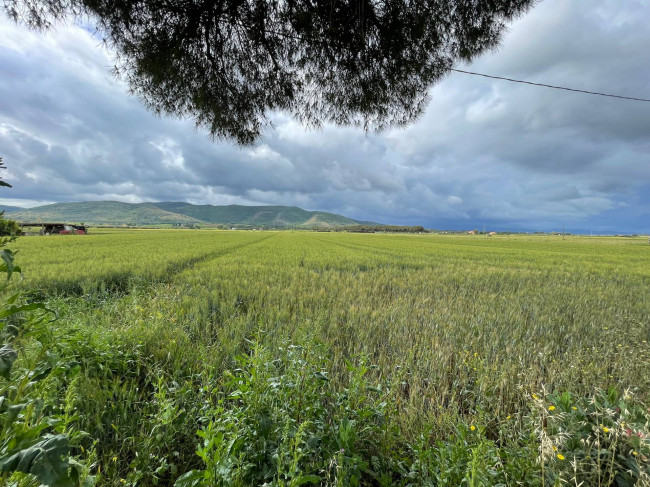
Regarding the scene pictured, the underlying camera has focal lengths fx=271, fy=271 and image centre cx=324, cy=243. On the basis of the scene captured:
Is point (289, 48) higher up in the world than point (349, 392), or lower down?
higher up

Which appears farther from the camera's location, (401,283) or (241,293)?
(401,283)

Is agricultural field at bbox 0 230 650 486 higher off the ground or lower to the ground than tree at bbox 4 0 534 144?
lower

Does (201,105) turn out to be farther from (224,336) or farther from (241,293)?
(241,293)

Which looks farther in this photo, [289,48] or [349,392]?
[289,48]

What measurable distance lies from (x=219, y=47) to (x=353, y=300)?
187 inches

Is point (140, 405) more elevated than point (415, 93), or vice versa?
point (415, 93)

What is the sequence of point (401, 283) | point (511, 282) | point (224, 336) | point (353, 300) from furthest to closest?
point (511, 282)
point (401, 283)
point (353, 300)
point (224, 336)

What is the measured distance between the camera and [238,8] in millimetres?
2752

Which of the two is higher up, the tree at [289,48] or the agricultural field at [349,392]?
the tree at [289,48]

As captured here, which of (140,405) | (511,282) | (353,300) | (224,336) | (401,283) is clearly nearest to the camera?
(140,405)

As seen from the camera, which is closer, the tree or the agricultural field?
the agricultural field

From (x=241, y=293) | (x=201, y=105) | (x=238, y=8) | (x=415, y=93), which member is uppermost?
(x=238, y=8)

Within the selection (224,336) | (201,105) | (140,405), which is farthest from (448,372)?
(201,105)

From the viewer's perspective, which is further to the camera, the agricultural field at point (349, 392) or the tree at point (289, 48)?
the tree at point (289, 48)
